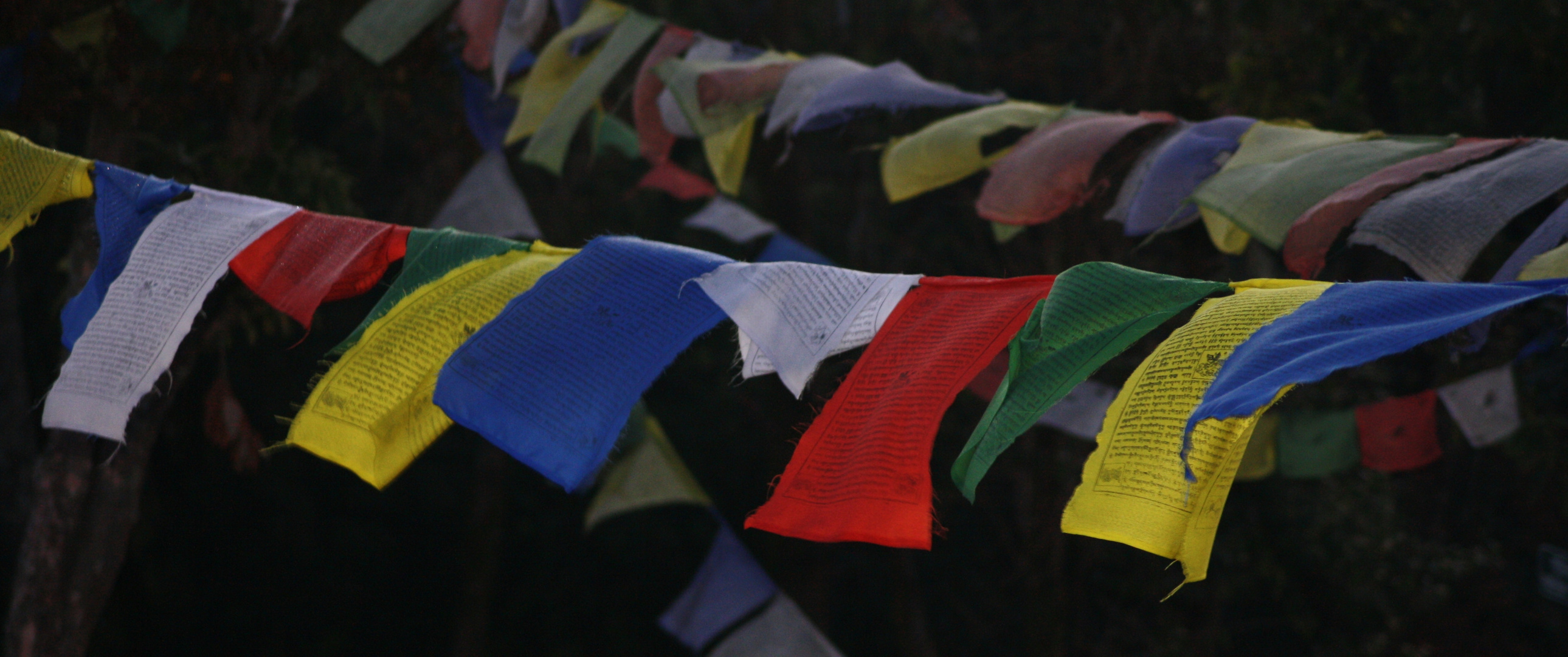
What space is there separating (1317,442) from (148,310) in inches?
144

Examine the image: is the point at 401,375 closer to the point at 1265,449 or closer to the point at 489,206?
the point at 489,206

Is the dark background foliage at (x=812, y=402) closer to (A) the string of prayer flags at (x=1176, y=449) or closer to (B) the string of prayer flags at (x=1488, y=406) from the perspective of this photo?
(B) the string of prayer flags at (x=1488, y=406)

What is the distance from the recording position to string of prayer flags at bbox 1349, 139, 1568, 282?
6.95ft

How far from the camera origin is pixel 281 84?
4.21 m

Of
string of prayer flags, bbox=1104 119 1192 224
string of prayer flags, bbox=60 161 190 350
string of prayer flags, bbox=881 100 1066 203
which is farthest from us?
string of prayer flags, bbox=881 100 1066 203

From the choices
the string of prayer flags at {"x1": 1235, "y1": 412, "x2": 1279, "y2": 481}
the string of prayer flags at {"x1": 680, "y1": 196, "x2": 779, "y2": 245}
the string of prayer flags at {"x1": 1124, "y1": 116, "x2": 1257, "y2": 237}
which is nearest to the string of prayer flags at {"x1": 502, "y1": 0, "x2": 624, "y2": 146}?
the string of prayer flags at {"x1": 680, "y1": 196, "x2": 779, "y2": 245}

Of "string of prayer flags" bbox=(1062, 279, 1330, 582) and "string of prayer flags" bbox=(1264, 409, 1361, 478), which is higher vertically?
"string of prayer flags" bbox=(1062, 279, 1330, 582)

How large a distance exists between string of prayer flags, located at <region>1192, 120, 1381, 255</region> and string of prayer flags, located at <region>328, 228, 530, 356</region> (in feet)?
4.55

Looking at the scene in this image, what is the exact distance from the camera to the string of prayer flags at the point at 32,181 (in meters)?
2.56

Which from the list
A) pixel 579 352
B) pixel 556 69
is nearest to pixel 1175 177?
pixel 579 352

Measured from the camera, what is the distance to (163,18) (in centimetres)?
377

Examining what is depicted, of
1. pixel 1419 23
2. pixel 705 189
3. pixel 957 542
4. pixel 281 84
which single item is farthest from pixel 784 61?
pixel 957 542

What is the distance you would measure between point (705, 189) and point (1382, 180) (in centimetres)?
283

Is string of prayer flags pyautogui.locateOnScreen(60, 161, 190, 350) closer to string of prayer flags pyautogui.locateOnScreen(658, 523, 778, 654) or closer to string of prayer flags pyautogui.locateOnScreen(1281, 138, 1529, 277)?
string of prayer flags pyautogui.locateOnScreen(658, 523, 778, 654)
